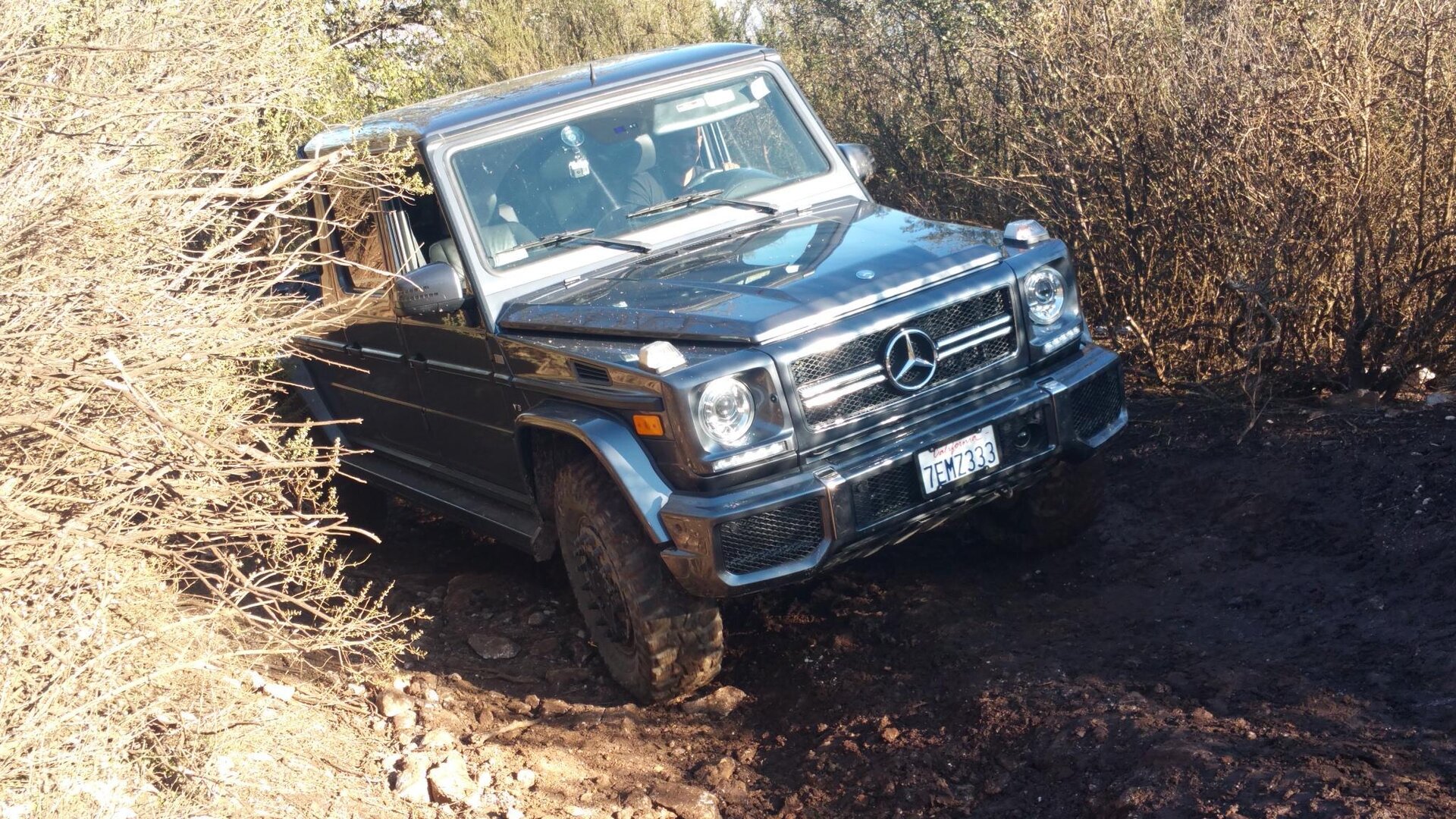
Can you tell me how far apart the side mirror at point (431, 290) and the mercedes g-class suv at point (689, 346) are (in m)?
0.01

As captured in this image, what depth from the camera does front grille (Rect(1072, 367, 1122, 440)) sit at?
4094 mm

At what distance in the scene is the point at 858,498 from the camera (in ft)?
12.1

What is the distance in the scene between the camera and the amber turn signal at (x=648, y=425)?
144 inches

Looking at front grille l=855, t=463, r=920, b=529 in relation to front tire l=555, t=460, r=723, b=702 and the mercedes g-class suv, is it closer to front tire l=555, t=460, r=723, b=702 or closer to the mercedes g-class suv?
the mercedes g-class suv

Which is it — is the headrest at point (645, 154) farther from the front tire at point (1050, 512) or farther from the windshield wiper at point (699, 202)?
the front tire at point (1050, 512)

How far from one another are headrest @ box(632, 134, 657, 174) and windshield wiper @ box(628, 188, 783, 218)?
0.15 m

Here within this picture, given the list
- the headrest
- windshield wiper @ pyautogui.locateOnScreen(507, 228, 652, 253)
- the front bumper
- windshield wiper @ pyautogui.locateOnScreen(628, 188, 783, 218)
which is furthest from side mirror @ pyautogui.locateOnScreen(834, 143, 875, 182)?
the front bumper

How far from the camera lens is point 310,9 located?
20.6 ft

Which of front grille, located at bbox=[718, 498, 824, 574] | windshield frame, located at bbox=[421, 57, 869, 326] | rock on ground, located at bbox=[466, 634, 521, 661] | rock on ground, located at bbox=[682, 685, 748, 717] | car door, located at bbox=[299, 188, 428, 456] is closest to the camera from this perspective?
front grille, located at bbox=[718, 498, 824, 574]

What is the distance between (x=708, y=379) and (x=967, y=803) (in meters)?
1.32

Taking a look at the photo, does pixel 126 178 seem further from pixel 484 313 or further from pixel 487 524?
pixel 487 524

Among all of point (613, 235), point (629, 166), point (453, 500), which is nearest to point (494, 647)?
point (453, 500)

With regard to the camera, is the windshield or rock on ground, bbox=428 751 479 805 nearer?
rock on ground, bbox=428 751 479 805

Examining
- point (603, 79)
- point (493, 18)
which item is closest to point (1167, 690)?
point (603, 79)
